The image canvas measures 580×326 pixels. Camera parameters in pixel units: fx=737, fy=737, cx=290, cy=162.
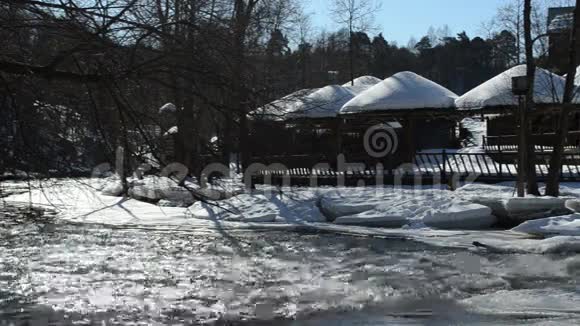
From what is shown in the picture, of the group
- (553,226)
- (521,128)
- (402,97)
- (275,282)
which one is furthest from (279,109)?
(402,97)

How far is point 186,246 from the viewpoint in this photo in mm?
13883

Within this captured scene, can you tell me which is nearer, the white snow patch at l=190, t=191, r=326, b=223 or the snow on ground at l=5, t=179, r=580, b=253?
the snow on ground at l=5, t=179, r=580, b=253

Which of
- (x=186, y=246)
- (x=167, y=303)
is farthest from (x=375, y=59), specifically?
(x=167, y=303)

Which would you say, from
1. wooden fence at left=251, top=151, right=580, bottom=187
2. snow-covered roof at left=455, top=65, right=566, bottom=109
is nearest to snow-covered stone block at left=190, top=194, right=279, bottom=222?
wooden fence at left=251, top=151, right=580, bottom=187

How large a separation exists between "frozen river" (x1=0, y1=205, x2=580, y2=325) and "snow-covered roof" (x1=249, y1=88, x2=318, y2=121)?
2.17 meters

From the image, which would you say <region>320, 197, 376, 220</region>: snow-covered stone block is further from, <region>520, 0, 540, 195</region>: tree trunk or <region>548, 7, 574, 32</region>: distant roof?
<region>548, 7, 574, 32</region>: distant roof

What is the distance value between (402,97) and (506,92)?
3.46 m

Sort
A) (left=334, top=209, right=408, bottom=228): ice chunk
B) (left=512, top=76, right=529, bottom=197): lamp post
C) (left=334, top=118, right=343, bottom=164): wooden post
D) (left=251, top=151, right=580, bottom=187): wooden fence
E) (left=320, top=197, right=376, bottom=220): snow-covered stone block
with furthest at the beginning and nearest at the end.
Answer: (left=334, top=118, right=343, bottom=164): wooden post < (left=251, top=151, right=580, bottom=187): wooden fence < (left=320, top=197, right=376, bottom=220): snow-covered stone block < (left=512, top=76, right=529, bottom=197): lamp post < (left=334, top=209, right=408, bottom=228): ice chunk

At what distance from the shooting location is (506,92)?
24.7 metres

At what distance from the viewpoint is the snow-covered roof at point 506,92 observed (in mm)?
24359

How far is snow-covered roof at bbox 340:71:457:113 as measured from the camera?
25094mm

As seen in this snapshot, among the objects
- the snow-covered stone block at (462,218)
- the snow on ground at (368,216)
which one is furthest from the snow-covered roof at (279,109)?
the snow-covered stone block at (462,218)

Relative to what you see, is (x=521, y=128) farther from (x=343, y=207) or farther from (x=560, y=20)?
(x=560, y=20)

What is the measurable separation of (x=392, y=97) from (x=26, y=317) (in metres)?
19.1
